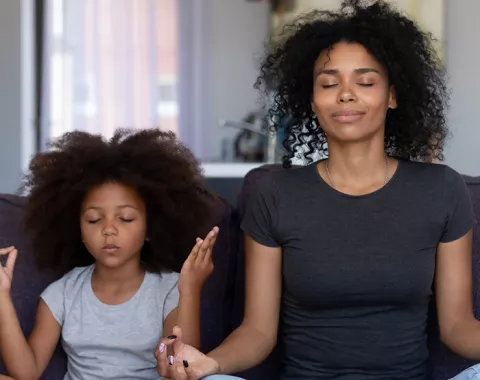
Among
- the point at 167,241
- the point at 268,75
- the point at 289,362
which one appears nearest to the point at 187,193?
the point at 167,241

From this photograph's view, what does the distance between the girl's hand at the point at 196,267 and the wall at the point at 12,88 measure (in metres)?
2.91

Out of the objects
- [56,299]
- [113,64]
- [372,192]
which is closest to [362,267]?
[372,192]

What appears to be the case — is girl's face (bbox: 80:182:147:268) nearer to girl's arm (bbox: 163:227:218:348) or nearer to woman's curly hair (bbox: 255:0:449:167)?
girl's arm (bbox: 163:227:218:348)

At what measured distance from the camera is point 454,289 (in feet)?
5.52

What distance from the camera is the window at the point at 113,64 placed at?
546 centimetres

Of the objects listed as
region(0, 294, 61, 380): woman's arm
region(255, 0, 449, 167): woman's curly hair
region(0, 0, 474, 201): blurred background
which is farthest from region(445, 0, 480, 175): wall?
region(0, 294, 61, 380): woman's arm

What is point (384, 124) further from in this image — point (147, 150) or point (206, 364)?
point (206, 364)

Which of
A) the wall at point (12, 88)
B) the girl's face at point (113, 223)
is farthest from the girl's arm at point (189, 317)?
the wall at point (12, 88)

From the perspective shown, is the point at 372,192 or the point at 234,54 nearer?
the point at 372,192

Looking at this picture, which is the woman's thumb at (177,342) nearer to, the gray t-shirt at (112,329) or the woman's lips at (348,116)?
the gray t-shirt at (112,329)

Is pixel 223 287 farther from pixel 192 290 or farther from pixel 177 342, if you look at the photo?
pixel 177 342

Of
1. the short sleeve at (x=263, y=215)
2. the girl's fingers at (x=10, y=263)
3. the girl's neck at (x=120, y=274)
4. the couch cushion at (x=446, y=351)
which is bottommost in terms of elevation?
the couch cushion at (x=446, y=351)

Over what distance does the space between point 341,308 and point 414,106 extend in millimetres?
461

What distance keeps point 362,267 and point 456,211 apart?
23cm
